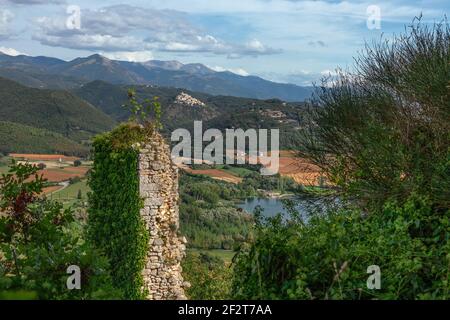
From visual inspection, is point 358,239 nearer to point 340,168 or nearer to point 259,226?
point 259,226

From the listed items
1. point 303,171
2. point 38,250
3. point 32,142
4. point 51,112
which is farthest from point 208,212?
point 51,112

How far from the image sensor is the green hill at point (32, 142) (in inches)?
2655

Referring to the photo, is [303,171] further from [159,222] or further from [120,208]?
[120,208]

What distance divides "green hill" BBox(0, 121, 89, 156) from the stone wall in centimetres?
5991

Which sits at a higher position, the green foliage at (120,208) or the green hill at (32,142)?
the green foliage at (120,208)

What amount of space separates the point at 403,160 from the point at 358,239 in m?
2.42

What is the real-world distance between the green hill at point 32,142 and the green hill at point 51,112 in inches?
336

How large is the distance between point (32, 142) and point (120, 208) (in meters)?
65.6

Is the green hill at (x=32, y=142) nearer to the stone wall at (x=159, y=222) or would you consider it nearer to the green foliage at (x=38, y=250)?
the stone wall at (x=159, y=222)

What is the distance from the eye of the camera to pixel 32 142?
232 feet

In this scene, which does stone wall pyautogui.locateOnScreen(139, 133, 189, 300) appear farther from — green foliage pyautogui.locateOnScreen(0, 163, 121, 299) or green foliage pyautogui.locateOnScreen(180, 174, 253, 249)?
green foliage pyautogui.locateOnScreen(180, 174, 253, 249)

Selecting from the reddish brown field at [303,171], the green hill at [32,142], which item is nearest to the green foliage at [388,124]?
the reddish brown field at [303,171]
